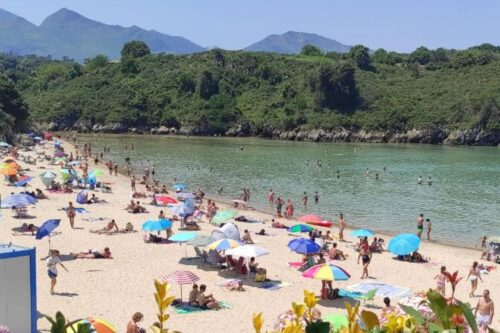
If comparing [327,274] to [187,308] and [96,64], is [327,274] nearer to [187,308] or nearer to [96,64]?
[187,308]

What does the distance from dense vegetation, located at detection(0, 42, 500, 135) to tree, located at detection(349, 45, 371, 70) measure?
230 millimetres

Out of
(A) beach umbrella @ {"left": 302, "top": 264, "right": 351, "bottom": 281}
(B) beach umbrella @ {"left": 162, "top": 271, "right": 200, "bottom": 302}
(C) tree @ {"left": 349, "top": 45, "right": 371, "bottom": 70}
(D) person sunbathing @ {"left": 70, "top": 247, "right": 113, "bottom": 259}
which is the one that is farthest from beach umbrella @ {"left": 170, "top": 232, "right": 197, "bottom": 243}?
(C) tree @ {"left": 349, "top": 45, "right": 371, "bottom": 70}

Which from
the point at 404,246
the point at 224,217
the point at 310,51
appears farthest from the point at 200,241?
the point at 310,51

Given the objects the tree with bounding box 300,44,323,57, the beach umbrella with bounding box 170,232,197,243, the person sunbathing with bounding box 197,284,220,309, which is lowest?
the person sunbathing with bounding box 197,284,220,309

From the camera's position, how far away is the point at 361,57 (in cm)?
11856

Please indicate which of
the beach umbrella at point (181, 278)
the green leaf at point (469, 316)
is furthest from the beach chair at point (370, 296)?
the green leaf at point (469, 316)

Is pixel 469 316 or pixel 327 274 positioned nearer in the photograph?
pixel 469 316

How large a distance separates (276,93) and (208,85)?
42.2 feet

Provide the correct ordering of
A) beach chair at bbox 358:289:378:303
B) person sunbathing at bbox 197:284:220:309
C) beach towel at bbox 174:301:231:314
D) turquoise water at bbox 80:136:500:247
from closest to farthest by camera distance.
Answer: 1. beach towel at bbox 174:301:231:314
2. person sunbathing at bbox 197:284:220:309
3. beach chair at bbox 358:289:378:303
4. turquoise water at bbox 80:136:500:247

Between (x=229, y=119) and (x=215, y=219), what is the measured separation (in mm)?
76217

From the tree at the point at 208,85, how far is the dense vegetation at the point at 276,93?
19 centimetres

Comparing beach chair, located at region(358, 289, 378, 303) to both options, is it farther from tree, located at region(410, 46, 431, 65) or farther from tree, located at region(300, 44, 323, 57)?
tree, located at region(300, 44, 323, 57)

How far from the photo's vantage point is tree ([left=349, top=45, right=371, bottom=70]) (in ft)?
388

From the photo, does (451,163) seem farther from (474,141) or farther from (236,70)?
(236,70)
